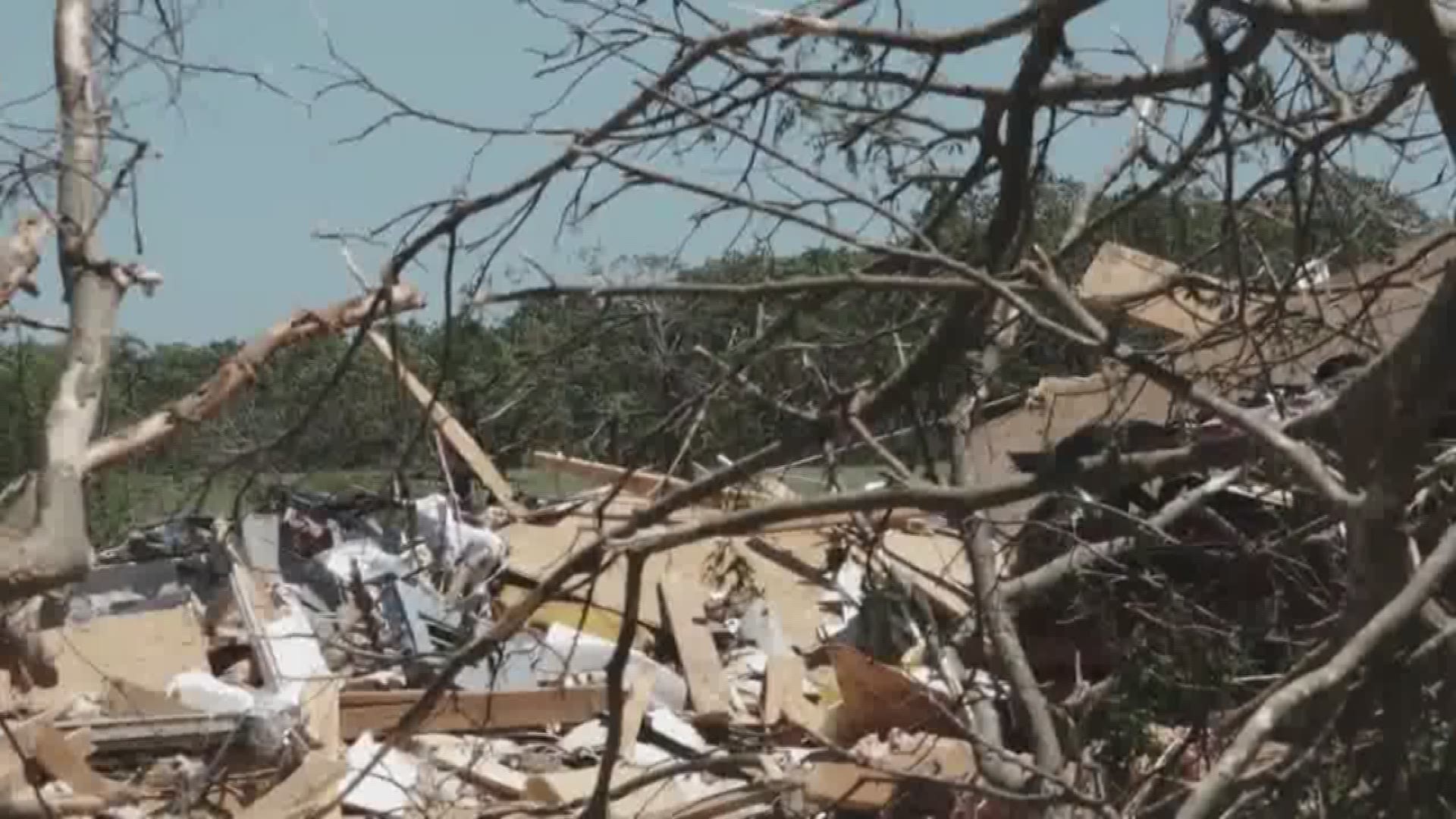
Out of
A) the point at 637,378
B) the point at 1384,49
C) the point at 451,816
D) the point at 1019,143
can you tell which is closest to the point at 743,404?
the point at 637,378

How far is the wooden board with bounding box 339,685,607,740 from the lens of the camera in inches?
377

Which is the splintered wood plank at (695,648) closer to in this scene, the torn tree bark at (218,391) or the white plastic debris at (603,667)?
the white plastic debris at (603,667)

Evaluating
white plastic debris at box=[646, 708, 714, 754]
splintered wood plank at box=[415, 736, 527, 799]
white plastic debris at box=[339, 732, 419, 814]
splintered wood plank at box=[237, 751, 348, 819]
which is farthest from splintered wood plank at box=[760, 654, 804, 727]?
splintered wood plank at box=[237, 751, 348, 819]

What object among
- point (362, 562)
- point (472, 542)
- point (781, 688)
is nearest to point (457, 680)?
point (781, 688)

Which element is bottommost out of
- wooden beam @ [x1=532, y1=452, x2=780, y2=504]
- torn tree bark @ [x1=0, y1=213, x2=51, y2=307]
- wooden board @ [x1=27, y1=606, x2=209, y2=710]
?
wooden board @ [x1=27, y1=606, x2=209, y2=710]

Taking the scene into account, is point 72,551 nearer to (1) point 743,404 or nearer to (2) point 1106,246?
(1) point 743,404

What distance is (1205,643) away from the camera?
508 centimetres

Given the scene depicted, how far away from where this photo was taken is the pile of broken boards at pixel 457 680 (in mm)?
7711

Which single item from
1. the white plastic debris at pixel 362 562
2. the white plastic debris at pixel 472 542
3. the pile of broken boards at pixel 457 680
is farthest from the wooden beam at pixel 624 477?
the white plastic debris at pixel 362 562

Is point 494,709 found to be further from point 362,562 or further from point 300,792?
point 362,562

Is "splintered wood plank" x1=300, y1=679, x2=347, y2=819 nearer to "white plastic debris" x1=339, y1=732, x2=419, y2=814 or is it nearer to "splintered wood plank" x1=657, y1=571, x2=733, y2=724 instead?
"white plastic debris" x1=339, y1=732, x2=419, y2=814

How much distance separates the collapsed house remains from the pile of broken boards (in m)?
0.02

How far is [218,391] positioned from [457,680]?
125 centimetres

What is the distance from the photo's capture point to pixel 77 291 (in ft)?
16.8
